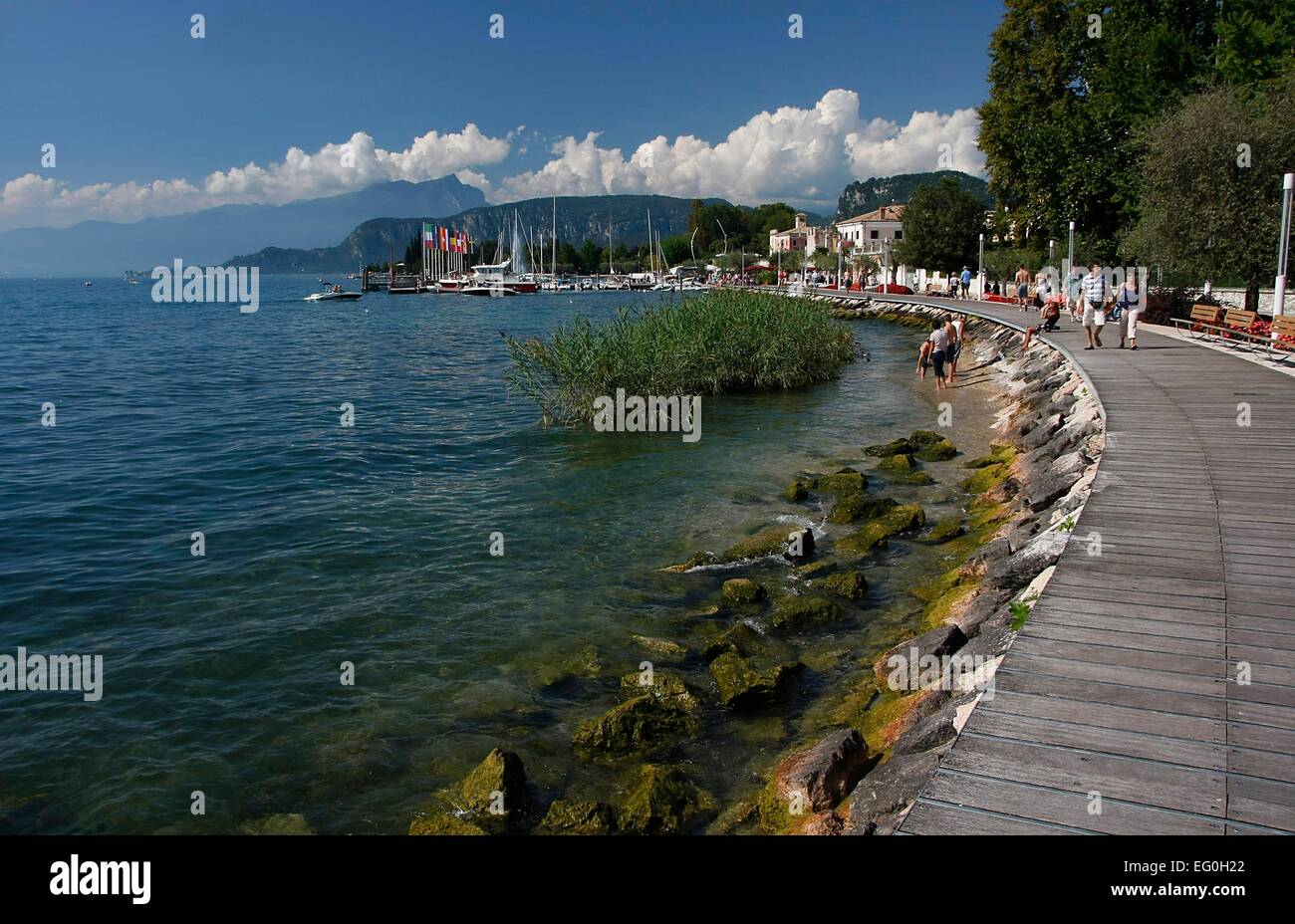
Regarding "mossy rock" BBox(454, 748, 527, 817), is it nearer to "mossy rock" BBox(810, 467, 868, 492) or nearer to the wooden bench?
"mossy rock" BBox(810, 467, 868, 492)

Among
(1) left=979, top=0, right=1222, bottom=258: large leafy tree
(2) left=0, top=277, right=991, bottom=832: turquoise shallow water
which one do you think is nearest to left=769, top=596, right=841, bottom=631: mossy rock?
(2) left=0, top=277, right=991, bottom=832: turquoise shallow water

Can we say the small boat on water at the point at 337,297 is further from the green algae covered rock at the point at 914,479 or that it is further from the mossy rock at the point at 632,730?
the mossy rock at the point at 632,730

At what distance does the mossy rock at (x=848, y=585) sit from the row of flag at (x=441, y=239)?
161853 mm

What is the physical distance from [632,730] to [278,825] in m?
3.18

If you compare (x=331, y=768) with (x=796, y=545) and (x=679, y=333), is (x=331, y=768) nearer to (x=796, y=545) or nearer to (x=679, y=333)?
(x=796, y=545)

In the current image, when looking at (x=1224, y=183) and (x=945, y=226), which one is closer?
(x=1224, y=183)

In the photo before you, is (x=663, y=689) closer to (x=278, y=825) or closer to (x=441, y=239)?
(x=278, y=825)

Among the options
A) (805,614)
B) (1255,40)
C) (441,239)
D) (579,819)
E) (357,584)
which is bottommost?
(579,819)

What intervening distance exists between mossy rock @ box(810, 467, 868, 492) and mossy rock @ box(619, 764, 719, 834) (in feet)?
34.8

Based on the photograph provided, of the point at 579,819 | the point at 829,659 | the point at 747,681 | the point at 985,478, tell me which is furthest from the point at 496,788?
the point at 985,478

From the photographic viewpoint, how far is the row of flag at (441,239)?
16543cm

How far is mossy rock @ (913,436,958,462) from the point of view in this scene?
1981 cm

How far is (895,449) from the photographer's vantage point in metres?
20.3
